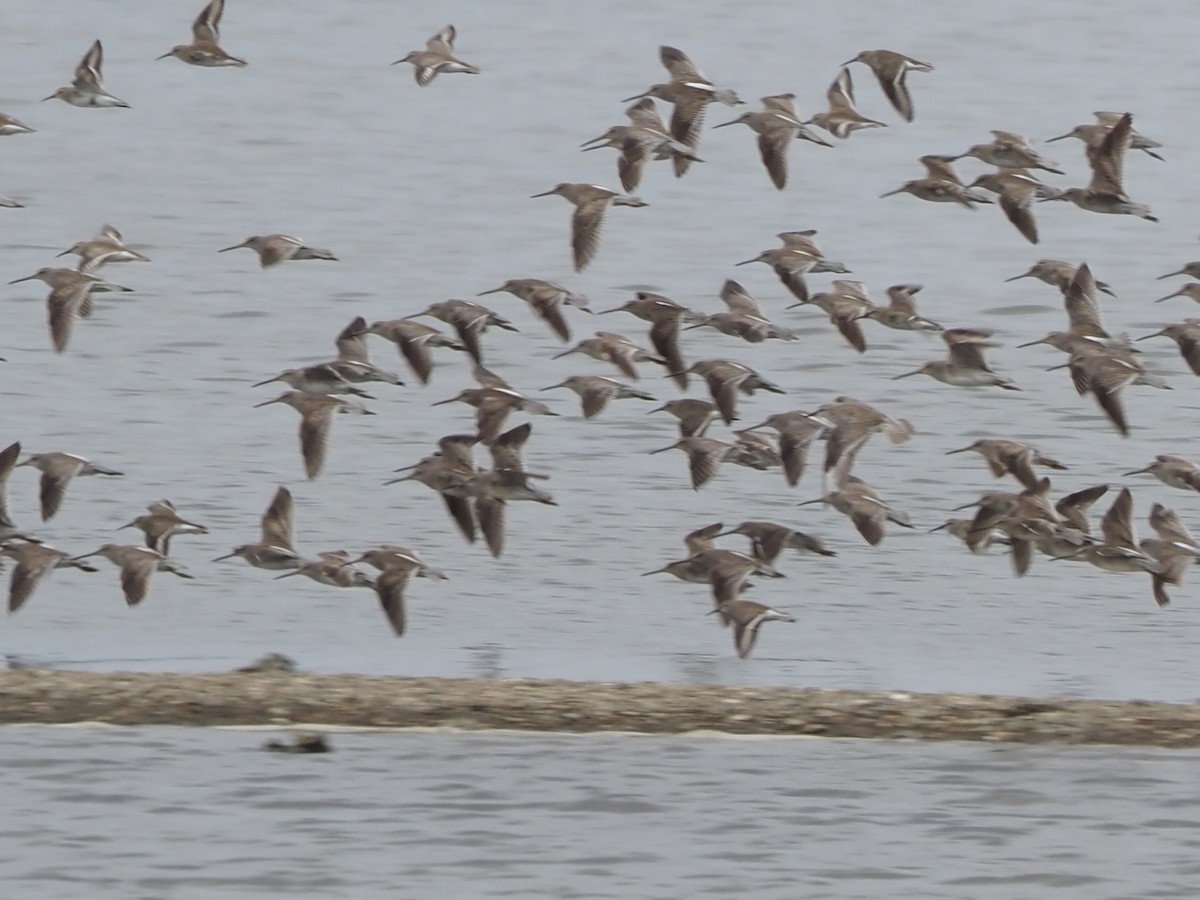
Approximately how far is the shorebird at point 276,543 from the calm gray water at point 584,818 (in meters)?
2.15

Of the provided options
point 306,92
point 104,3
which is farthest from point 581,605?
point 104,3

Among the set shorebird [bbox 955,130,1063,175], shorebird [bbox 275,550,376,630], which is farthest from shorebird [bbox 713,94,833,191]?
shorebird [bbox 275,550,376,630]

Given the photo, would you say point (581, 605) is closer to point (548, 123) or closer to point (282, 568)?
point (282, 568)

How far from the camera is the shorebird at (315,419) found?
14.9 m

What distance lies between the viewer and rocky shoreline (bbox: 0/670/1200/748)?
12797mm

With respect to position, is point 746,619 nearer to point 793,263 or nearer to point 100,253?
point 793,263

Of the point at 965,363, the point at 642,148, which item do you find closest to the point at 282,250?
the point at 642,148

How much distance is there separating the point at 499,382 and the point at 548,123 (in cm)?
2466

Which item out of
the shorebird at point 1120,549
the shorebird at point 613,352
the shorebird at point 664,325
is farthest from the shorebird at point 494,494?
the shorebird at point 1120,549

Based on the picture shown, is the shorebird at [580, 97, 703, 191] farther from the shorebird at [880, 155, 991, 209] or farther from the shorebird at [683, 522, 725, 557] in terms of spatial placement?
the shorebird at [683, 522, 725, 557]

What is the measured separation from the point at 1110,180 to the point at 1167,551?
1.85 meters

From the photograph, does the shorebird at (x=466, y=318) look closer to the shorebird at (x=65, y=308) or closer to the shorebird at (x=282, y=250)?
the shorebird at (x=282, y=250)

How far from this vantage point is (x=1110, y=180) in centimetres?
1462

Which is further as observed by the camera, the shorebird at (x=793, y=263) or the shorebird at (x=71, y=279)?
the shorebird at (x=71, y=279)
